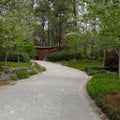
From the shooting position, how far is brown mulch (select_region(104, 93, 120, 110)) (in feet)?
25.0

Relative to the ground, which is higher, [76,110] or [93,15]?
[93,15]

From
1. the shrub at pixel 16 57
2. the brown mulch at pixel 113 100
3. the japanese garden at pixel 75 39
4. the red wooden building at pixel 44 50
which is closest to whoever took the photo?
the brown mulch at pixel 113 100

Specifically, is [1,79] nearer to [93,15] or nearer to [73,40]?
[93,15]

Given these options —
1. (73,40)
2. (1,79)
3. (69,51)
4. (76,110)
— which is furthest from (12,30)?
(69,51)

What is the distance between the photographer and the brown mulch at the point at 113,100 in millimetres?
7628

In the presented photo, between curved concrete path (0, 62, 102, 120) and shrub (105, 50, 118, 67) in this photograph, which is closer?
curved concrete path (0, 62, 102, 120)

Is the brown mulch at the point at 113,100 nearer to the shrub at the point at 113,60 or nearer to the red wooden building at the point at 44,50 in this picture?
the shrub at the point at 113,60

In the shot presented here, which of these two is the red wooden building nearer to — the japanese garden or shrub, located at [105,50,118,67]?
the japanese garden

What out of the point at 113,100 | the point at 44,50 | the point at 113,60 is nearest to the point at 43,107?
the point at 113,100

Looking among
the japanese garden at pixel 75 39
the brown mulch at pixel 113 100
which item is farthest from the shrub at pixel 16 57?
the brown mulch at pixel 113 100

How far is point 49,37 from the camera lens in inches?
2325

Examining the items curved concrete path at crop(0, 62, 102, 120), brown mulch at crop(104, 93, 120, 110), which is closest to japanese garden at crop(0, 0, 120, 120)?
brown mulch at crop(104, 93, 120, 110)

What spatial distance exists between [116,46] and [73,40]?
716 inches

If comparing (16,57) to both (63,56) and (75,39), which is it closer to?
(75,39)
